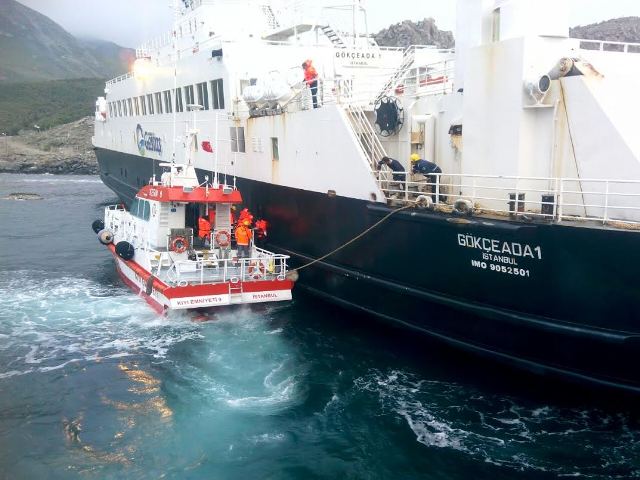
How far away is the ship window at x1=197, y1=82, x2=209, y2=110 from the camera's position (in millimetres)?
19284

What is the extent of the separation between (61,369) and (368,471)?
19.5 feet

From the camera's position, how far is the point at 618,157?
8953mm

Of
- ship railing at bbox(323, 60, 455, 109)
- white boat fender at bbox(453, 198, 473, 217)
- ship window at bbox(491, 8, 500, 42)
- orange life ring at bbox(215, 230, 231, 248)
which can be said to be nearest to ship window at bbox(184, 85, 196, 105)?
ship railing at bbox(323, 60, 455, 109)

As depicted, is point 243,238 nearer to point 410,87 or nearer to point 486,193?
point 410,87

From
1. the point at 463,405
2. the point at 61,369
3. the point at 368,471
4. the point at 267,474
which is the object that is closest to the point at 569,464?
the point at 463,405

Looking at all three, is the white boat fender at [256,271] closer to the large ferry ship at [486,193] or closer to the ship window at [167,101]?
the large ferry ship at [486,193]

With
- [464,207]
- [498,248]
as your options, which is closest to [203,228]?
[464,207]

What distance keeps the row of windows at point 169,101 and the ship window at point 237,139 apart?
954mm

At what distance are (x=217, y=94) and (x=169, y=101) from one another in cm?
523

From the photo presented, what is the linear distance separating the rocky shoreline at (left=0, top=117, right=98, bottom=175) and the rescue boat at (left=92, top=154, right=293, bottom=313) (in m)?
40.7

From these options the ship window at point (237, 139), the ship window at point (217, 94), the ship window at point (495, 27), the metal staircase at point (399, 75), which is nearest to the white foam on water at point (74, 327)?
the ship window at point (237, 139)

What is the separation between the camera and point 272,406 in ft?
30.2

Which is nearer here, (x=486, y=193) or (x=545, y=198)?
(x=545, y=198)

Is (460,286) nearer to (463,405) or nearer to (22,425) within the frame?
(463,405)
